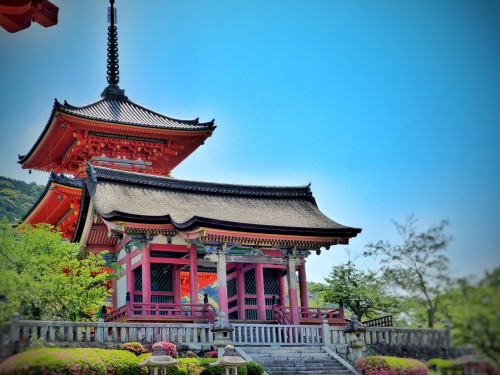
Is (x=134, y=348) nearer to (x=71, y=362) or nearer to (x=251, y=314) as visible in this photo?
Answer: (x=71, y=362)

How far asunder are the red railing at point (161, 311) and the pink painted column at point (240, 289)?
1.97 meters

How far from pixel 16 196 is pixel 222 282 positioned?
1455 inches

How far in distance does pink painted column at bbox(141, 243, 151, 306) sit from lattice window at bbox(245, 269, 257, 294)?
4.50 m

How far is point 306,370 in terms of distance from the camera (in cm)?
2019

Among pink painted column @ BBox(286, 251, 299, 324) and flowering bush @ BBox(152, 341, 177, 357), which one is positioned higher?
pink painted column @ BBox(286, 251, 299, 324)

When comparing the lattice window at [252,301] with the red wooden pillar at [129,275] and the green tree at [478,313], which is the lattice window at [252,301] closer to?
the red wooden pillar at [129,275]

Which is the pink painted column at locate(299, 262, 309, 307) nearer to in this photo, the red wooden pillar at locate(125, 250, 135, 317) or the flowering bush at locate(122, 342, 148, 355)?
the red wooden pillar at locate(125, 250, 135, 317)

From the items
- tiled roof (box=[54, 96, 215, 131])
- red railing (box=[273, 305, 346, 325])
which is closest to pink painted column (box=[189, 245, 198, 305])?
red railing (box=[273, 305, 346, 325])

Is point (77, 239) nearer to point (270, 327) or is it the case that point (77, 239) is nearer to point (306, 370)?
point (270, 327)

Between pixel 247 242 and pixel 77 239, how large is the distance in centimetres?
757

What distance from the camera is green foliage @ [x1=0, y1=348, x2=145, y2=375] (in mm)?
11560

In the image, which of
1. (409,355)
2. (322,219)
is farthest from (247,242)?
(409,355)

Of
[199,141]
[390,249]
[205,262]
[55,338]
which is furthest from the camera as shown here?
[199,141]

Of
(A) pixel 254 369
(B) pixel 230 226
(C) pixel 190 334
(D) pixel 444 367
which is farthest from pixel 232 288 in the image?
(D) pixel 444 367
